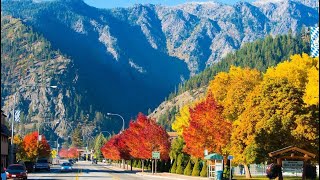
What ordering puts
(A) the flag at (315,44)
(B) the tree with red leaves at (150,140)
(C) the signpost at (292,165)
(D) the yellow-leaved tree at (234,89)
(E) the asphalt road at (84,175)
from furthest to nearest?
(B) the tree with red leaves at (150,140)
(D) the yellow-leaved tree at (234,89)
(E) the asphalt road at (84,175)
(C) the signpost at (292,165)
(A) the flag at (315,44)

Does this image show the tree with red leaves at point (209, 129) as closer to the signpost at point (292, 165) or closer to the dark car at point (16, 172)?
the signpost at point (292, 165)

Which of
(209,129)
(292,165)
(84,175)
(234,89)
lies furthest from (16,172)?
(234,89)

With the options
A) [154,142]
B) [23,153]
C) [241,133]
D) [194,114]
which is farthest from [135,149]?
[23,153]

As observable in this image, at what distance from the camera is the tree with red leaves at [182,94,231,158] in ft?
194

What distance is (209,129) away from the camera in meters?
59.2

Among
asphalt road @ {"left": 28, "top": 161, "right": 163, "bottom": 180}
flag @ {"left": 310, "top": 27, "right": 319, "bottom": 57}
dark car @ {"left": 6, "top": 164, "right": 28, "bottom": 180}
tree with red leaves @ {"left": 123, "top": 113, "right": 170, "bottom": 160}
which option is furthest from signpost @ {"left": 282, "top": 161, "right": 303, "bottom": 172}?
tree with red leaves @ {"left": 123, "top": 113, "right": 170, "bottom": 160}

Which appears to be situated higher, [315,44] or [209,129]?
[315,44]

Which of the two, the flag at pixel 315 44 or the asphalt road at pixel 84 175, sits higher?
the flag at pixel 315 44

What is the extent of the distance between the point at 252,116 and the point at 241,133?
2.13 metres

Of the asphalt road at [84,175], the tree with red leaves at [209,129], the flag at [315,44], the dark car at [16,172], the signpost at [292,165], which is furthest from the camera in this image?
the tree with red leaves at [209,129]

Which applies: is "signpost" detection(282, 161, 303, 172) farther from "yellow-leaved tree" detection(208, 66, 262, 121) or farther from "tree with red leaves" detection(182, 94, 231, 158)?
"yellow-leaved tree" detection(208, 66, 262, 121)

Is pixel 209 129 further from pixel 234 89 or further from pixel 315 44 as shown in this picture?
pixel 315 44

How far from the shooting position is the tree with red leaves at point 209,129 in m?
59.2

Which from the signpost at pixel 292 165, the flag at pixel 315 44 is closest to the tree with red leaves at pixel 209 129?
the signpost at pixel 292 165
